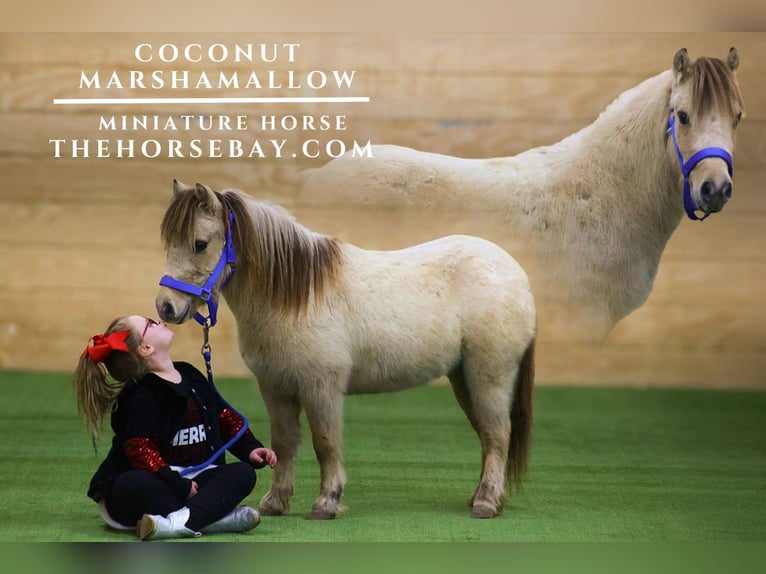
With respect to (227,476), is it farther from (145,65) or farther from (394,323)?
(145,65)

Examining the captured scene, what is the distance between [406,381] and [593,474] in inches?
38.4

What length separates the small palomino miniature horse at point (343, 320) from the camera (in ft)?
11.2

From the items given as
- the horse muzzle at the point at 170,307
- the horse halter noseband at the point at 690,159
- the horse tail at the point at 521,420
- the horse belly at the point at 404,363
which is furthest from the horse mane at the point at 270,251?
the horse halter noseband at the point at 690,159

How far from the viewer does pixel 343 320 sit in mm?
3498

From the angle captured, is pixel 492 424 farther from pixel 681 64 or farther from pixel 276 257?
pixel 681 64

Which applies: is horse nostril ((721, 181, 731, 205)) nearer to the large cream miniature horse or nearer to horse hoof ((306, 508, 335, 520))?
the large cream miniature horse

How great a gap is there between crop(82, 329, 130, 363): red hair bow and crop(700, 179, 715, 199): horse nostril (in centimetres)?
187

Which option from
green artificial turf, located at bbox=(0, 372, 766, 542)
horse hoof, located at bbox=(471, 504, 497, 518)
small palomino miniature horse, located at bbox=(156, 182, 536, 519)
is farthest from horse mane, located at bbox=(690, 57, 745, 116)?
horse hoof, located at bbox=(471, 504, 497, 518)

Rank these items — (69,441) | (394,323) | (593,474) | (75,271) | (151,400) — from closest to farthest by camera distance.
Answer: (151,400) → (394,323) → (593,474) → (69,441) → (75,271)

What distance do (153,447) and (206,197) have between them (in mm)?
700

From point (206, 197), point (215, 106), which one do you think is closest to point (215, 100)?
point (215, 106)

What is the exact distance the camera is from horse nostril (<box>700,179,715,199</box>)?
12.6 ft

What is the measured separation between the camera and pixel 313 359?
344cm

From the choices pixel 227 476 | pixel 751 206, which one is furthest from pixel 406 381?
pixel 751 206
